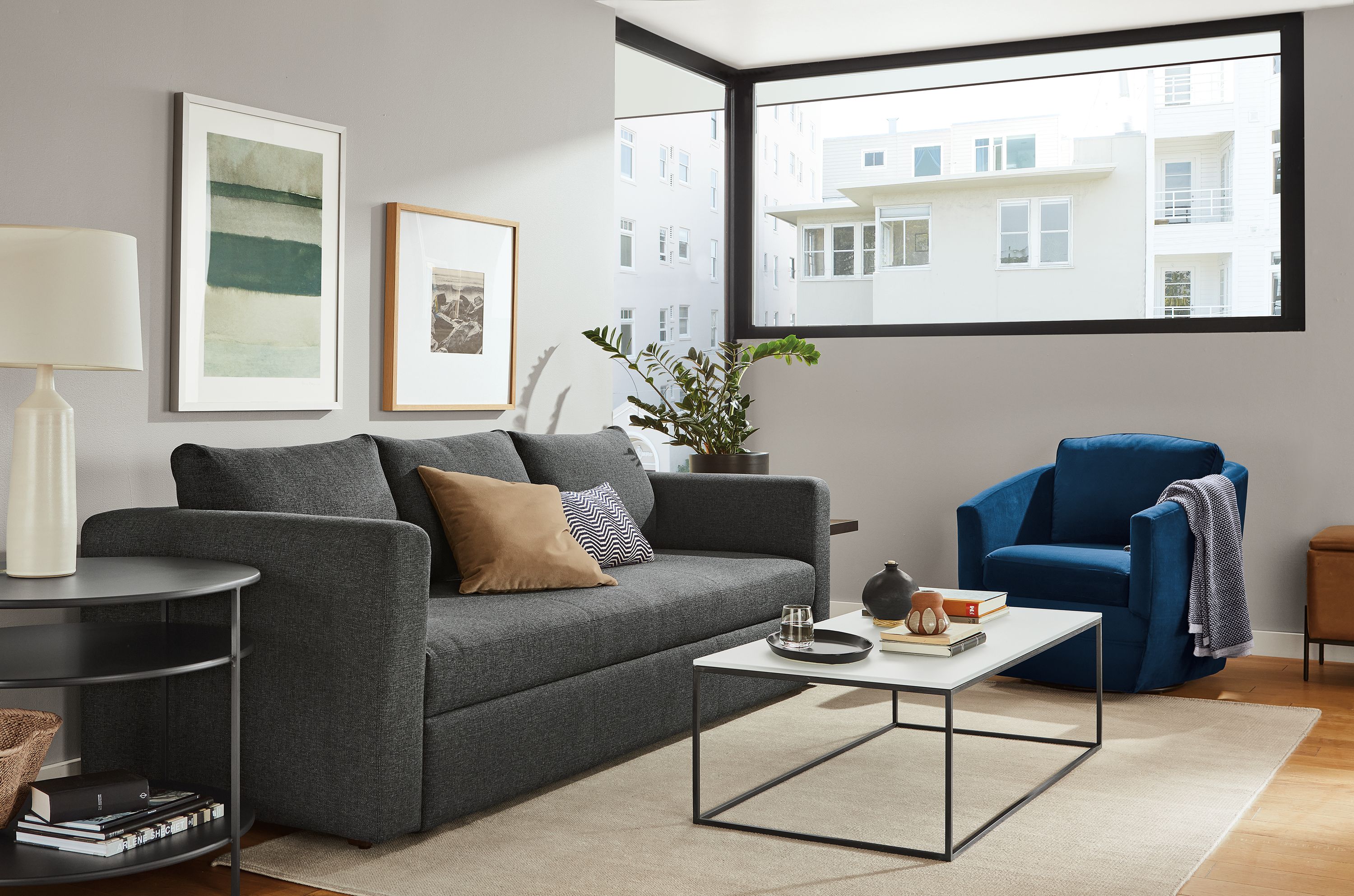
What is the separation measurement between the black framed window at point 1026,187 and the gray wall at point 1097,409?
9cm

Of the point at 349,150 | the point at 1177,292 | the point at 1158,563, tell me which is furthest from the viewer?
the point at 1177,292

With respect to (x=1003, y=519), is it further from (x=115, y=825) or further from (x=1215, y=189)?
(x=115, y=825)

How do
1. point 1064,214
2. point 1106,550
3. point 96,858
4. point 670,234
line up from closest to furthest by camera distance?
1. point 96,858
2. point 1106,550
3. point 1064,214
4. point 670,234

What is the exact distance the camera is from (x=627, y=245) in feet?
18.4

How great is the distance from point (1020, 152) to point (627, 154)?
1.77 metres

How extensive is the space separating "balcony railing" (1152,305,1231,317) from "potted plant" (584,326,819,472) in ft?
4.84

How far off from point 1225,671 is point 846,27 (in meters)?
3.07

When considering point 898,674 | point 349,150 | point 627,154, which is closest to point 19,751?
point 898,674

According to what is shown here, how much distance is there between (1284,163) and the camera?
524 centimetres

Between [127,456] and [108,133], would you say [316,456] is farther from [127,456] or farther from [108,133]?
[108,133]

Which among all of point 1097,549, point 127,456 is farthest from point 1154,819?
point 127,456

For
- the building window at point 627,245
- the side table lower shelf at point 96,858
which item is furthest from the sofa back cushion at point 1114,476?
the side table lower shelf at point 96,858

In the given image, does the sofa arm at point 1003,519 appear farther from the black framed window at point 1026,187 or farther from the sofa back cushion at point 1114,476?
the black framed window at point 1026,187

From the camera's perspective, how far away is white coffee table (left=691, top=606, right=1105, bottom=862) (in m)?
2.74
